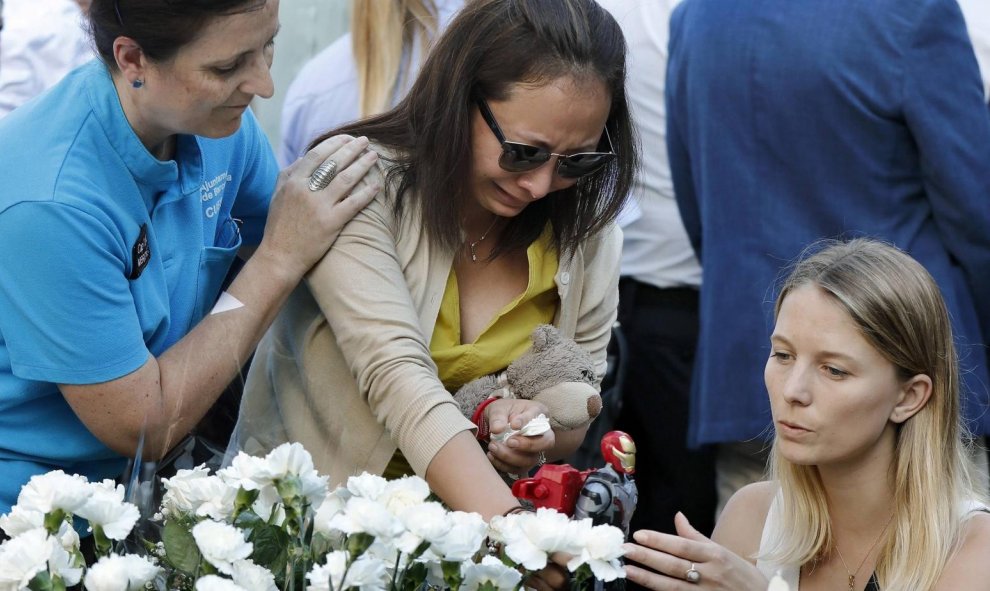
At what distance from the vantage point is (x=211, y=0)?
6.33ft

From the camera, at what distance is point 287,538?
1450 millimetres

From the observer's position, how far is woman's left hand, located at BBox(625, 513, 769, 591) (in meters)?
1.75

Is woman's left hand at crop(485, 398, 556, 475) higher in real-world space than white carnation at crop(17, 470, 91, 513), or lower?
lower

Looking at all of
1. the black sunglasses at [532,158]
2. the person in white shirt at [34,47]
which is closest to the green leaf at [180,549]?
the black sunglasses at [532,158]

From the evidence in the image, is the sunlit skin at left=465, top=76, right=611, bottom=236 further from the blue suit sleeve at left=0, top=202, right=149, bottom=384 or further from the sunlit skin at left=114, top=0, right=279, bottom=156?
the blue suit sleeve at left=0, top=202, right=149, bottom=384

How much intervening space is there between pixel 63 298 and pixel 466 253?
0.71 m

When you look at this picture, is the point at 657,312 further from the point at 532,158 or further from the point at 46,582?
the point at 46,582

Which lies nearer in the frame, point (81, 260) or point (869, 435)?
point (81, 260)

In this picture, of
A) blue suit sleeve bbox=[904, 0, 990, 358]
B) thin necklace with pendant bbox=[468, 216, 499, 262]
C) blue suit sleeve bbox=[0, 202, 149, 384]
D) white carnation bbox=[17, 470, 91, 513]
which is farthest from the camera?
blue suit sleeve bbox=[904, 0, 990, 358]

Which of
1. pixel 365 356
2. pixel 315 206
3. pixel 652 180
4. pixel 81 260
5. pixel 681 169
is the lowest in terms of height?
pixel 652 180

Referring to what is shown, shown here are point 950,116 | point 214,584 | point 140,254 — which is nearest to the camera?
point 214,584

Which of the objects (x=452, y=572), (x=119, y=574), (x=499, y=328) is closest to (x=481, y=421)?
(x=499, y=328)

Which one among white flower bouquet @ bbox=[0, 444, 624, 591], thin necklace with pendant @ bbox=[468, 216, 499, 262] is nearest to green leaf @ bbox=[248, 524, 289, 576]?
white flower bouquet @ bbox=[0, 444, 624, 591]

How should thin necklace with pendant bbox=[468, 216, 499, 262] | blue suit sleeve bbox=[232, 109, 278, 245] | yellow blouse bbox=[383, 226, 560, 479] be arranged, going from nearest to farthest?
yellow blouse bbox=[383, 226, 560, 479] < thin necklace with pendant bbox=[468, 216, 499, 262] < blue suit sleeve bbox=[232, 109, 278, 245]
